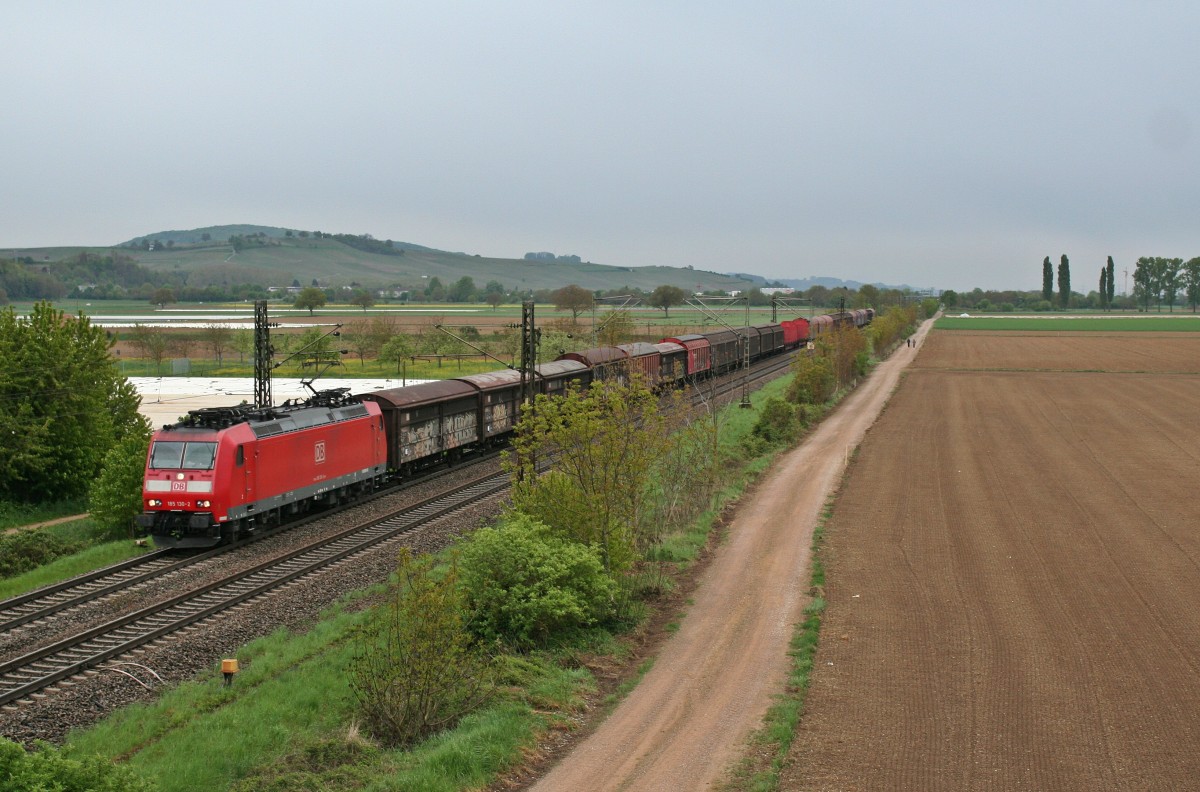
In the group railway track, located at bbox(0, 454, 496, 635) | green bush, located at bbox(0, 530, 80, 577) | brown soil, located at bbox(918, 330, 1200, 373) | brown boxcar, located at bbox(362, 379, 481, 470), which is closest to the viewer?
railway track, located at bbox(0, 454, 496, 635)

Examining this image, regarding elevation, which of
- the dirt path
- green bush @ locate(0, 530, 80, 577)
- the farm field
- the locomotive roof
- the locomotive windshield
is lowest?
green bush @ locate(0, 530, 80, 577)

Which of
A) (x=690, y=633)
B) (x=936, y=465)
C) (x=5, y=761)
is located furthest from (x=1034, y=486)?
(x=5, y=761)

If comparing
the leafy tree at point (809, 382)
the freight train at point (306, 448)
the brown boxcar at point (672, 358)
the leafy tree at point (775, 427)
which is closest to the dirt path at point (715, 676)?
the freight train at point (306, 448)

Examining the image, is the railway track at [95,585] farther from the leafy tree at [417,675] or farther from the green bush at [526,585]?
the leafy tree at [417,675]

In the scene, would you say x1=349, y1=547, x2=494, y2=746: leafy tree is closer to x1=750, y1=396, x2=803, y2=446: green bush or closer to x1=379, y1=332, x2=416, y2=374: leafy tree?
x1=750, y1=396, x2=803, y2=446: green bush

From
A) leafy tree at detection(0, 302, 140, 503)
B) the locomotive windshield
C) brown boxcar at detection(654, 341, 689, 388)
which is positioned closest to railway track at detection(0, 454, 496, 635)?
the locomotive windshield

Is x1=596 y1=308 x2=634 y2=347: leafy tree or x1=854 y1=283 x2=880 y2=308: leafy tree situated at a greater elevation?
x1=854 y1=283 x2=880 y2=308: leafy tree

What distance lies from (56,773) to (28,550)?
2066 cm

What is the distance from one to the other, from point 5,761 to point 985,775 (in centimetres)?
1087

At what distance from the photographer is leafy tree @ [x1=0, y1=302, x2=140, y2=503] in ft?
117

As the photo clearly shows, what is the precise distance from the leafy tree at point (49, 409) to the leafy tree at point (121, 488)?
7.36 metres

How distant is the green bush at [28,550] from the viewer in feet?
86.2

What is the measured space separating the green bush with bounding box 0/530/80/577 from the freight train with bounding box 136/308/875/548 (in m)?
3.54

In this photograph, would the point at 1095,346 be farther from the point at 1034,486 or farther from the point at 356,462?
the point at 356,462
